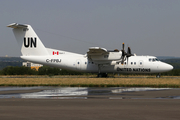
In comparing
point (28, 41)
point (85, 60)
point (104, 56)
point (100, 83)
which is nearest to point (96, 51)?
point (104, 56)

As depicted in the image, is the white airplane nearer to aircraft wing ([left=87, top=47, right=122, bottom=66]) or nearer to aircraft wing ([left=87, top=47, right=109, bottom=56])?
aircraft wing ([left=87, top=47, right=122, bottom=66])

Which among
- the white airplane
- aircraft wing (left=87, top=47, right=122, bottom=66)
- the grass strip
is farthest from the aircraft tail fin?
the grass strip

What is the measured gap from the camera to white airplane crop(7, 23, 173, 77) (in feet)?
114

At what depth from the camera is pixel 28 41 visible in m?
35.2

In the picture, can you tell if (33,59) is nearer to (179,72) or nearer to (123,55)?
(123,55)

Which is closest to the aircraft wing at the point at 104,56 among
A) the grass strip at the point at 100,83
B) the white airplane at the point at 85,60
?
the white airplane at the point at 85,60

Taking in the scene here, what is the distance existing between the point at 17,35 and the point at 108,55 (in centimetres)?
1307

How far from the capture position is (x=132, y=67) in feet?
115

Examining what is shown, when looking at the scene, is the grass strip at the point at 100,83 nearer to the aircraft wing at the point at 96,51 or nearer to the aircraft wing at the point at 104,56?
the aircraft wing at the point at 96,51

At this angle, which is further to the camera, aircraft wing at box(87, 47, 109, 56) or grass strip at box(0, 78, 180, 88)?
aircraft wing at box(87, 47, 109, 56)

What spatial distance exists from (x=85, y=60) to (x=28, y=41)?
8.51m

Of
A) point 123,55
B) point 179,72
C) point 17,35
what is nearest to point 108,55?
point 123,55

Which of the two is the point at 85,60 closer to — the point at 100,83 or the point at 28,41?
the point at 28,41

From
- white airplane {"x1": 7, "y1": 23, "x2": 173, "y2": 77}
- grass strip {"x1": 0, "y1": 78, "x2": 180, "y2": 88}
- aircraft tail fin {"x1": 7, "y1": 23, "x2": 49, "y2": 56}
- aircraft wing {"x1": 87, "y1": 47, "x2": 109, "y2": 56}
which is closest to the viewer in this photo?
grass strip {"x1": 0, "y1": 78, "x2": 180, "y2": 88}
